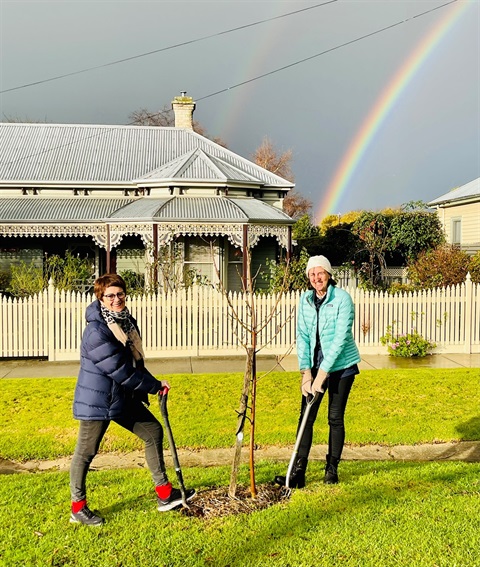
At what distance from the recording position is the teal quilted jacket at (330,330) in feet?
15.6

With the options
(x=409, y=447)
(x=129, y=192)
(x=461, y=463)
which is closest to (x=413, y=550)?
(x=461, y=463)

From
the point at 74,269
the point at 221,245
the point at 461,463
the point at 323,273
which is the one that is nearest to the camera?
the point at 323,273

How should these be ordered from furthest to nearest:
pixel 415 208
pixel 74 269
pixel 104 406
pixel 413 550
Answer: pixel 415 208 → pixel 74 269 → pixel 104 406 → pixel 413 550

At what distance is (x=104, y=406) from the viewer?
418cm

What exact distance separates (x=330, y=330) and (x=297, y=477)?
1.23 meters

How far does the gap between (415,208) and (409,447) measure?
22.8m

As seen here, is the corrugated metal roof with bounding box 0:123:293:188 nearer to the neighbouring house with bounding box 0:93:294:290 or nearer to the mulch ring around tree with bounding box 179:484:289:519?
the neighbouring house with bounding box 0:93:294:290

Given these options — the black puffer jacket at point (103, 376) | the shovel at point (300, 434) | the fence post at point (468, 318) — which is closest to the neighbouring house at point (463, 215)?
the fence post at point (468, 318)

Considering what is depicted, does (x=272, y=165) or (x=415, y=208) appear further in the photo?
(x=272, y=165)

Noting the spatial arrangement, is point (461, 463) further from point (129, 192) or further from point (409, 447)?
point (129, 192)

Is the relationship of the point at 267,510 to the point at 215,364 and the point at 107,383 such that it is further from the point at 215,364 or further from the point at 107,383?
the point at 215,364

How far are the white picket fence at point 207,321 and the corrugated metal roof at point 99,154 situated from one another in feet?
27.4

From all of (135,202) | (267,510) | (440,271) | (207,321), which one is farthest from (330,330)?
(135,202)

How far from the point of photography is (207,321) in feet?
38.0
